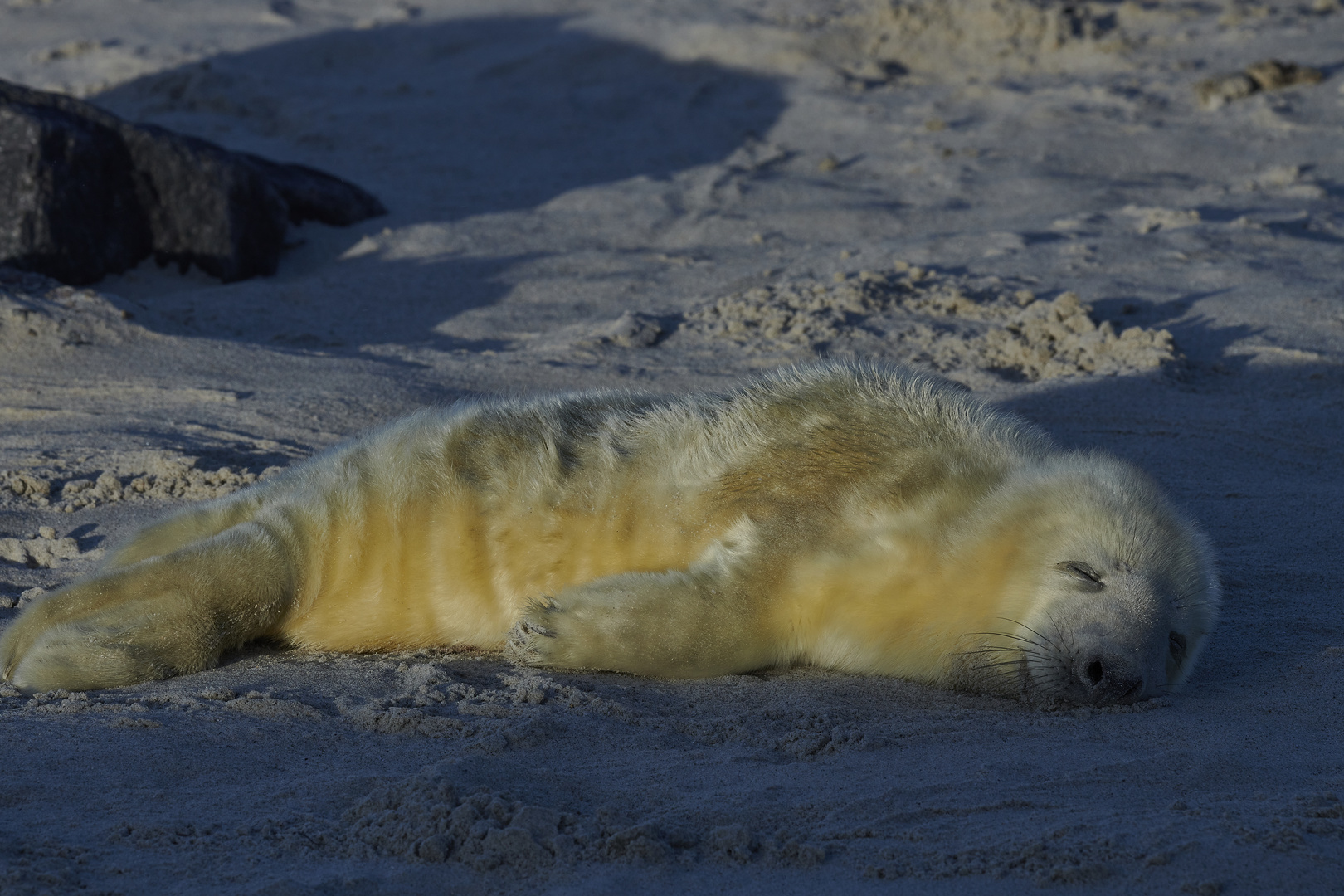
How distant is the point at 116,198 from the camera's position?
676 cm

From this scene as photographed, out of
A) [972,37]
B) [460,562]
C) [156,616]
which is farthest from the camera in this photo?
[972,37]

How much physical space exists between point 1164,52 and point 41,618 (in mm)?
9306

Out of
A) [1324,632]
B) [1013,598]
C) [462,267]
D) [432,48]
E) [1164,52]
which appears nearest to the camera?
[1013,598]

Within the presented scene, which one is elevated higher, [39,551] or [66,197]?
[66,197]

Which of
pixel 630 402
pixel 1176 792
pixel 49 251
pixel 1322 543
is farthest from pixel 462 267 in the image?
pixel 1176 792

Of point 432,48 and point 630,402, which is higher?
point 432,48

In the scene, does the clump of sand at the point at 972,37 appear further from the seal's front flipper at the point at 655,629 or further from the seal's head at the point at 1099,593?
the seal's front flipper at the point at 655,629

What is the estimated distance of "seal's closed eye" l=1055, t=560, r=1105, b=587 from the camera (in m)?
2.90

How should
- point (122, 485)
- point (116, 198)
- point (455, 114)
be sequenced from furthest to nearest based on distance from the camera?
point (455, 114)
point (116, 198)
point (122, 485)

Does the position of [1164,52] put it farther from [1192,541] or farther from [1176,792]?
[1176,792]

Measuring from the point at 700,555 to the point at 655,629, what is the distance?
26cm

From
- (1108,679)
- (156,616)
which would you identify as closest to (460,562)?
(156,616)

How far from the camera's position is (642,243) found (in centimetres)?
749

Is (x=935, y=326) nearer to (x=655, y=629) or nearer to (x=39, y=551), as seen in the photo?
(x=655, y=629)
